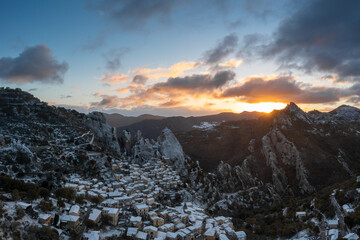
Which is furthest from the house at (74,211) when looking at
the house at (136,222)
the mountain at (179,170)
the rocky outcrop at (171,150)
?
the rocky outcrop at (171,150)

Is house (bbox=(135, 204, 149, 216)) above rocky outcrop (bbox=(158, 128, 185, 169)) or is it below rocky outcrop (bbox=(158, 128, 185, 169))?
below

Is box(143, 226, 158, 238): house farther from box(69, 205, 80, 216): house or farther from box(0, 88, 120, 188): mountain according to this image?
box(0, 88, 120, 188): mountain

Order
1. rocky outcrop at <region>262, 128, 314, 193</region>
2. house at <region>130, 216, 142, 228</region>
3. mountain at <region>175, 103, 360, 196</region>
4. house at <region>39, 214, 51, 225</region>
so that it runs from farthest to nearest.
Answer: mountain at <region>175, 103, 360, 196</region>
rocky outcrop at <region>262, 128, 314, 193</region>
house at <region>130, 216, 142, 228</region>
house at <region>39, 214, 51, 225</region>

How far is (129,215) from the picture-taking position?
4250cm

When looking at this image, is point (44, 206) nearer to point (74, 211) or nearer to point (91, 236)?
point (74, 211)

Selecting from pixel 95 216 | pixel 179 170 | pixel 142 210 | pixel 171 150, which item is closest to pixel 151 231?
pixel 142 210

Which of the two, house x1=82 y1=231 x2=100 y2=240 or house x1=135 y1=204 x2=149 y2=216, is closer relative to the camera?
house x1=82 y1=231 x2=100 y2=240

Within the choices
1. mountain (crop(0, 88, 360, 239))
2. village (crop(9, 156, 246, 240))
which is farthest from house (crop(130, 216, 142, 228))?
mountain (crop(0, 88, 360, 239))

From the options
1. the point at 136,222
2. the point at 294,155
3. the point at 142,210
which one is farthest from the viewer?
the point at 294,155

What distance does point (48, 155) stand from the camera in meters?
59.6

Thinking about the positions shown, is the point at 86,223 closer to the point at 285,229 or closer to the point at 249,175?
the point at 285,229

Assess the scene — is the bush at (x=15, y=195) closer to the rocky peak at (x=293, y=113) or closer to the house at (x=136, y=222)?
the house at (x=136, y=222)

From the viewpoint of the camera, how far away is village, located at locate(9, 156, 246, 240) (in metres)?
32.5

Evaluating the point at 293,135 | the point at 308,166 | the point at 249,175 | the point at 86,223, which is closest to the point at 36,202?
the point at 86,223
